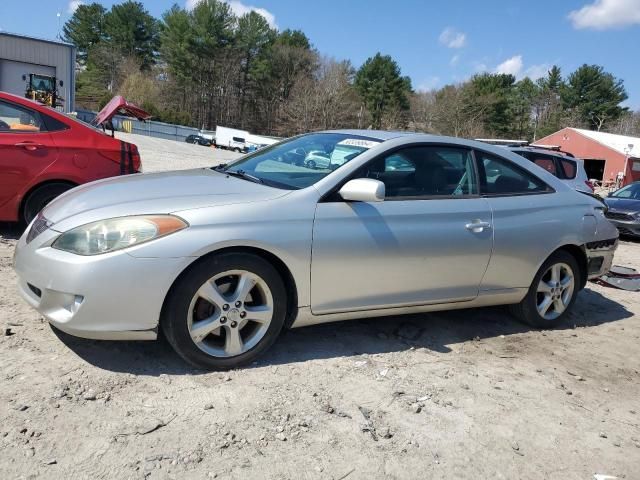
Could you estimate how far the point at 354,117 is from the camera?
68.5 m

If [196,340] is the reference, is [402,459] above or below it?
below

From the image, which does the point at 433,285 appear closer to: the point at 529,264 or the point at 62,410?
the point at 529,264

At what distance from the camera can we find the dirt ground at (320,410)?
2.56 metres

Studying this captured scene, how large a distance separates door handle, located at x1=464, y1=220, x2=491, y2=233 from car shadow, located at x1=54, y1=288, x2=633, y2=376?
35.0 inches

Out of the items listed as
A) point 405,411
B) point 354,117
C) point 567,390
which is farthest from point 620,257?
point 354,117

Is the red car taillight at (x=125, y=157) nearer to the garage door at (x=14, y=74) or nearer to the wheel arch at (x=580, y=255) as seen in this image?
the wheel arch at (x=580, y=255)

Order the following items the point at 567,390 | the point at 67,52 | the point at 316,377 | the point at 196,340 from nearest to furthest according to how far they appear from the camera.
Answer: the point at 196,340 → the point at 316,377 → the point at 567,390 → the point at 67,52

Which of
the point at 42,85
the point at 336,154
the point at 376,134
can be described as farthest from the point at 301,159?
the point at 42,85

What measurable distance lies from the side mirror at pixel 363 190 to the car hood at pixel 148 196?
1.27 ft

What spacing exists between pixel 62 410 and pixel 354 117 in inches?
2668

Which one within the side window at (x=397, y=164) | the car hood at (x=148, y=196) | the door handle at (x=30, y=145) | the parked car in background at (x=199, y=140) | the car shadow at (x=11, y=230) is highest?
the parked car in background at (x=199, y=140)

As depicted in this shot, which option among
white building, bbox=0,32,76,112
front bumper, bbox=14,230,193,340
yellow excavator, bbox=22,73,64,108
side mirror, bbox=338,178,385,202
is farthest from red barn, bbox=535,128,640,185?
Result: front bumper, bbox=14,230,193,340

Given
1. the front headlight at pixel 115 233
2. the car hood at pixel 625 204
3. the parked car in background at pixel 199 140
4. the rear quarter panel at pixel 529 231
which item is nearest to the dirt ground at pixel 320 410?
the rear quarter panel at pixel 529 231

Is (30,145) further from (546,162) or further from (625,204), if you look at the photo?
(625,204)
